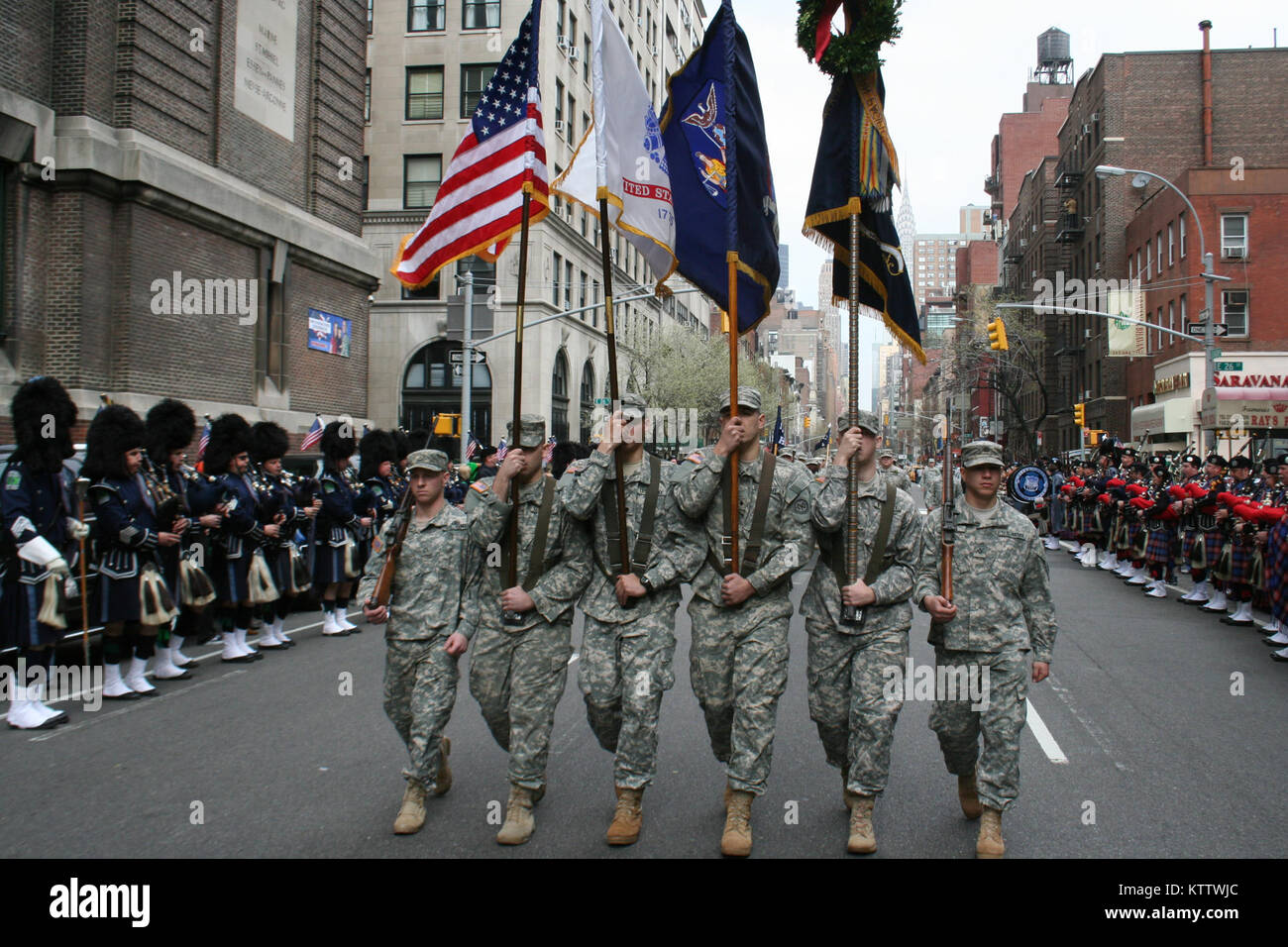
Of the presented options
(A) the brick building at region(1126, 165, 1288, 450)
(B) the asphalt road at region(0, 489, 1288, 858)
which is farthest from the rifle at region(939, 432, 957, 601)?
(A) the brick building at region(1126, 165, 1288, 450)

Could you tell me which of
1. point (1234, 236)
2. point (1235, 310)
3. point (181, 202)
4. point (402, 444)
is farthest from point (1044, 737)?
point (1234, 236)

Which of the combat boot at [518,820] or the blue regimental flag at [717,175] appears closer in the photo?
the combat boot at [518,820]

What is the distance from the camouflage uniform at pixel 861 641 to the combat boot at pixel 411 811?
208cm

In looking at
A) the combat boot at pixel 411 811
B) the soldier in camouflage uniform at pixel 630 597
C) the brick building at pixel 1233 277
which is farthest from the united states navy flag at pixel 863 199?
the brick building at pixel 1233 277

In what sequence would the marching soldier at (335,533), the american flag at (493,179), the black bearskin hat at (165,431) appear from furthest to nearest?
the marching soldier at (335,533)
the black bearskin hat at (165,431)
the american flag at (493,179)

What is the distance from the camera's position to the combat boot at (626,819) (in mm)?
4527

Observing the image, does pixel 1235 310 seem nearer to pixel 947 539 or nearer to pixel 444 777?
pixel 947 539

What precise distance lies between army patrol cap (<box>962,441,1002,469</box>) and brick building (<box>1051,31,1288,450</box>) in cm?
4659

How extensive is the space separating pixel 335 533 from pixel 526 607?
22.9 ft

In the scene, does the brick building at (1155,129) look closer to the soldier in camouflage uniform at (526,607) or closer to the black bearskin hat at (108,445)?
the black bearskin hat at (108,445)

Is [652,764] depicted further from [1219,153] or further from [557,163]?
[1219,153]

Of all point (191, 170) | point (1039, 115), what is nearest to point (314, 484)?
point (191, 170)

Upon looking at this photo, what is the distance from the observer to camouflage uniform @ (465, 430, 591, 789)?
4883 mm

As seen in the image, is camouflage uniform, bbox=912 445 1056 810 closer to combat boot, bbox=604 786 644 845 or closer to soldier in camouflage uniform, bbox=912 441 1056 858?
soldier in camouflage uniform, bbox=912 441 1056 858
